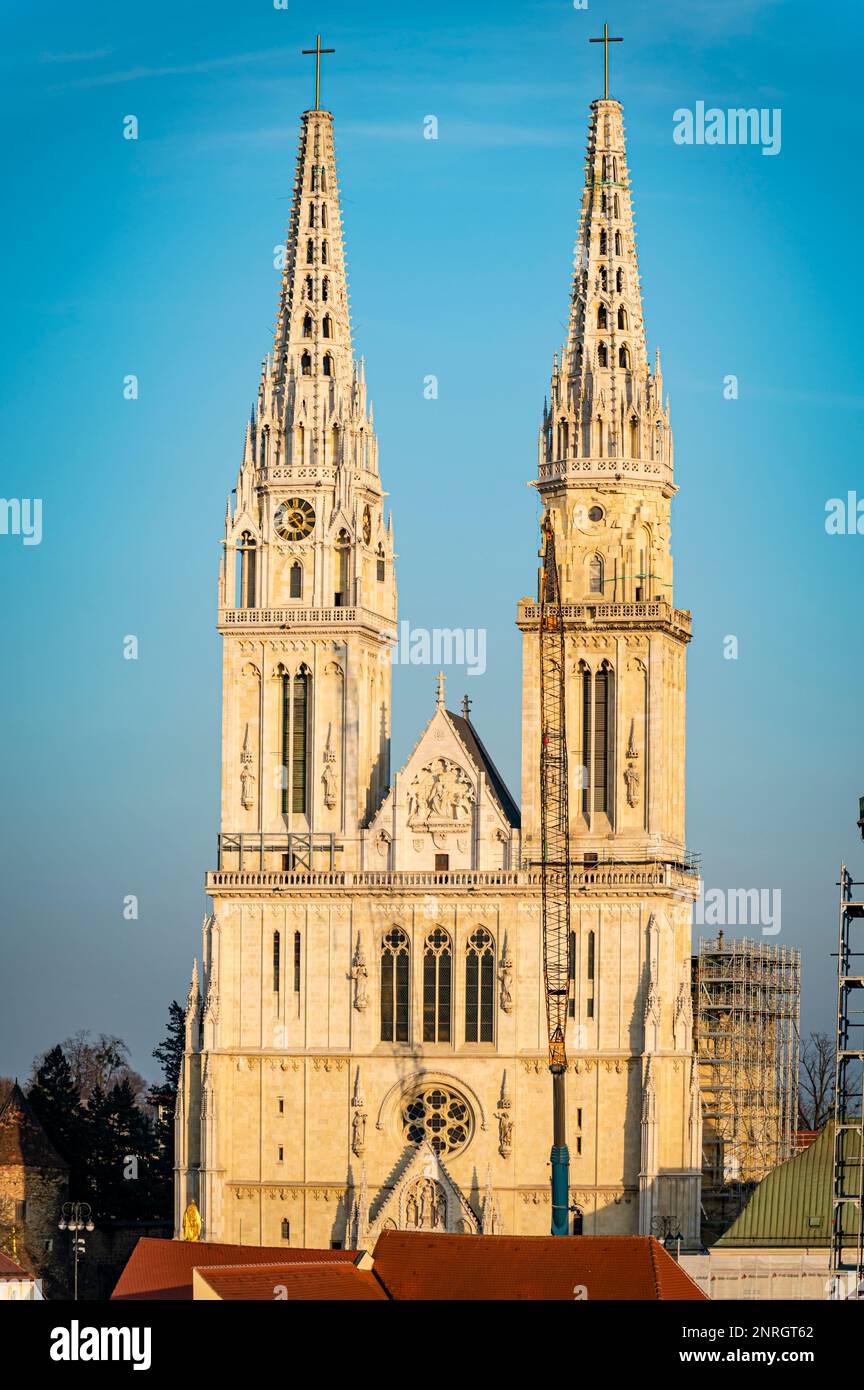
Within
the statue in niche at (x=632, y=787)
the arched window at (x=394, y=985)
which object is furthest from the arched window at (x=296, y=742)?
the statue in niche at (x=632, y=787)

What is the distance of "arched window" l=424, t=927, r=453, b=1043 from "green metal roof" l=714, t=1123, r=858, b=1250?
11718 mm

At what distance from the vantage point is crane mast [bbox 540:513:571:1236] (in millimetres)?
105625

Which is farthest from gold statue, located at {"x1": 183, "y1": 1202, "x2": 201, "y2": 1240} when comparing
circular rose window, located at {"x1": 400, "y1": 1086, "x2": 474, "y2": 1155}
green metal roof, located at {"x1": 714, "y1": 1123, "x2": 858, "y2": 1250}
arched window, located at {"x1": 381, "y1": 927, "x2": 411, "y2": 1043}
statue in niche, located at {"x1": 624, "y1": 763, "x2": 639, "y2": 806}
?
statue in niche, located at {"x1": 624, "y1": 763, "x2": 639, "y2": 806}

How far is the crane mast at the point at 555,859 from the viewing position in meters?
106

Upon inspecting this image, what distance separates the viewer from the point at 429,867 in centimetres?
11025

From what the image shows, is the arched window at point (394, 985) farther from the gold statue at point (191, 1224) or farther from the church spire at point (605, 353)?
the church spire at point (605, 353)

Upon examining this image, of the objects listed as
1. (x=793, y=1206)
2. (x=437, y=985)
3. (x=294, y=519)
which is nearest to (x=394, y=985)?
(x=437, y=985)

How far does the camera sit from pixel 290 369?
378 feet

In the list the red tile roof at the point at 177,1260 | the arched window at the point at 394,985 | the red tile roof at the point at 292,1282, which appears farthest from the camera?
the arched window at the point at 394,985

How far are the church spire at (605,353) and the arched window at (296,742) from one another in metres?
10.8

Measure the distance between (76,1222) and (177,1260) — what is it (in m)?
23.4

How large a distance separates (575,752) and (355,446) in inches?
527
